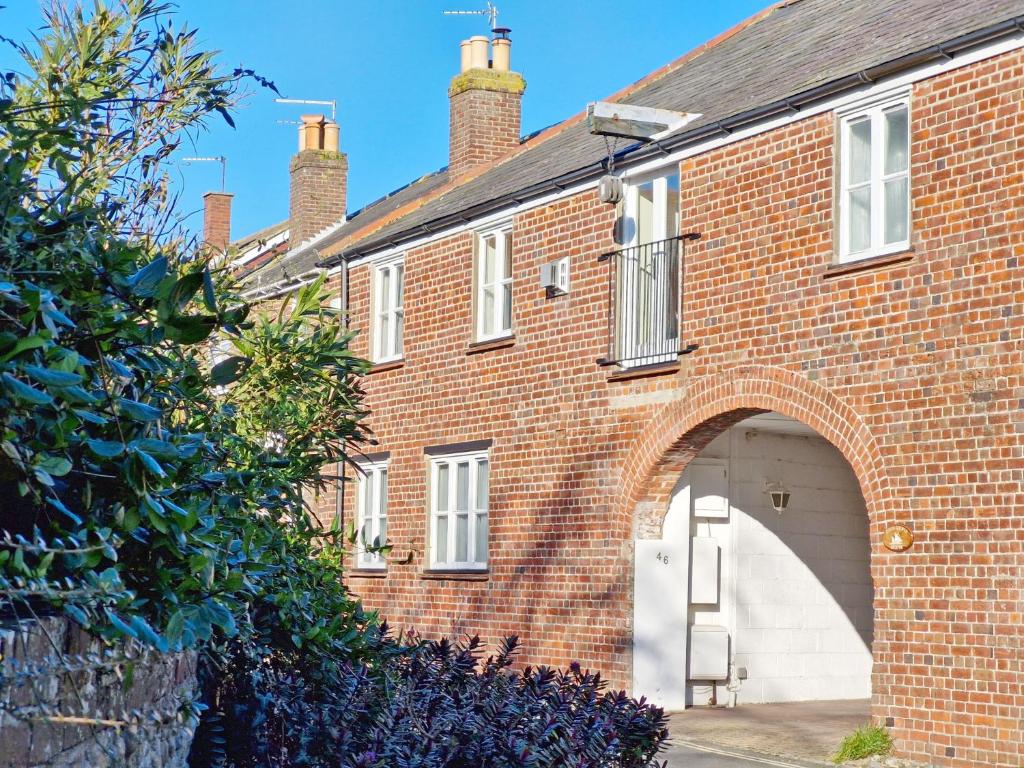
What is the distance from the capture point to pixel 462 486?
18469 mm

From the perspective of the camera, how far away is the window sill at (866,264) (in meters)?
12.3

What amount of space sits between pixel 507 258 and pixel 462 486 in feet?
9.96

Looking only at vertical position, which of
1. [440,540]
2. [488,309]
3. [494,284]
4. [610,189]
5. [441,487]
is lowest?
[440,540]

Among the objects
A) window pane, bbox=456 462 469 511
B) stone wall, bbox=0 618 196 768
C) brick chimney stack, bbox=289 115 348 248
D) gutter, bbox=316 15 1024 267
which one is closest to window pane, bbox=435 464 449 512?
window pane, bbox=456 462 469 511

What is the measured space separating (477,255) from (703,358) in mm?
4932

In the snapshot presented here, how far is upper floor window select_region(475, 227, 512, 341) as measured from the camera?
18.1 meters

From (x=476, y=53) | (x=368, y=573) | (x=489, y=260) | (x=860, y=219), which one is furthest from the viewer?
(x=476, y=53)

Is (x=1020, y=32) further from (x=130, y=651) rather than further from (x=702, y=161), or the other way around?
(x=130, y=651)

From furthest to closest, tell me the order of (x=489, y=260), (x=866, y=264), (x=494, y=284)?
(x=489, y=260) → (x=494, y=284) → (x=866, y=264)

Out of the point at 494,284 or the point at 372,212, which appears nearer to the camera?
the point at 494,284

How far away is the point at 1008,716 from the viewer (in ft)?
35.9

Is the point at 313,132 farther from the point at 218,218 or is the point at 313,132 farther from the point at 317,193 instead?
the point at 218,218

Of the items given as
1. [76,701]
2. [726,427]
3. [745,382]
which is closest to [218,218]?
[726,427]

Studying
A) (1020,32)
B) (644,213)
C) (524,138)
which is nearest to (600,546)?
(644,213)
